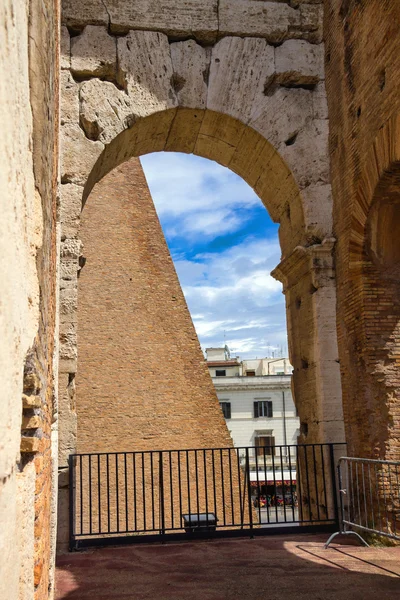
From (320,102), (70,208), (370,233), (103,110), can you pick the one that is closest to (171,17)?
(103,110)

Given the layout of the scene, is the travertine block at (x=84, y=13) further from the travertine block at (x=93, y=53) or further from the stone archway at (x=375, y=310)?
the stone archway at (x=375, y=310)

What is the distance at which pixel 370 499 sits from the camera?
6680mm

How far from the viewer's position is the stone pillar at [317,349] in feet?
24.4

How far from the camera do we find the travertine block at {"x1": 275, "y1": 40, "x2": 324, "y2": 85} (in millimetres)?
8117

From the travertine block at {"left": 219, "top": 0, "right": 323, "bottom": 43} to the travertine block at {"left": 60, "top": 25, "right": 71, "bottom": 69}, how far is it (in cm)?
187

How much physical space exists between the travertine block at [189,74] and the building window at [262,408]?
2712cm

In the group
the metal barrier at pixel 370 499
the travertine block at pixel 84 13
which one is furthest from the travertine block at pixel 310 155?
the metal barrier at pixel 370 499

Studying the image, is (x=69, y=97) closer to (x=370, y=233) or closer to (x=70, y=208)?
(x=70, y=208)

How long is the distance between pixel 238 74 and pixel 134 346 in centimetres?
980

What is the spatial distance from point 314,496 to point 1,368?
6.91m

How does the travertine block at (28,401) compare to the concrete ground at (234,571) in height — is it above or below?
above

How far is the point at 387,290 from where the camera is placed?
22.8ft

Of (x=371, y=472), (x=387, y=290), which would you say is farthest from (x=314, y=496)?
(x=387, y=290)

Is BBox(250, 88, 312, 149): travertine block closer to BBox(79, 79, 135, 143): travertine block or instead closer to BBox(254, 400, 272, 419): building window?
BBox(79, 79, 135, 143): travertine block
